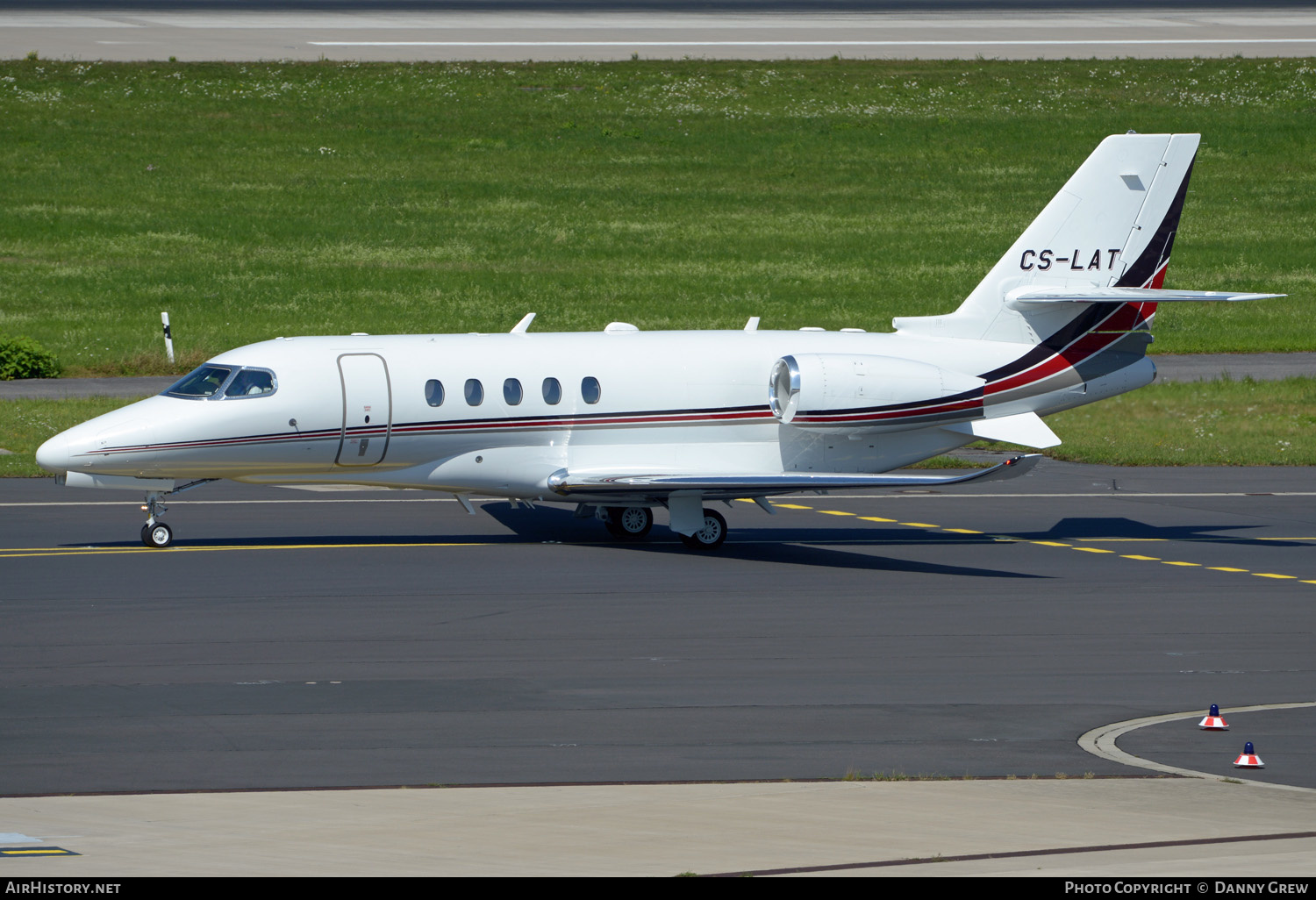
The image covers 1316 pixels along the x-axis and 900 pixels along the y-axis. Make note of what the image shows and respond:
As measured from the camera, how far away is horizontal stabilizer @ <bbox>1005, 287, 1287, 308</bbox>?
25.4 meters

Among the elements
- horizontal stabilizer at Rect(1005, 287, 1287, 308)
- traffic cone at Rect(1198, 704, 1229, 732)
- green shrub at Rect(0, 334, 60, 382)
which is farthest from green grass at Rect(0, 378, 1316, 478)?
traffic cone at Rect(1198, 704, 1229, 732)

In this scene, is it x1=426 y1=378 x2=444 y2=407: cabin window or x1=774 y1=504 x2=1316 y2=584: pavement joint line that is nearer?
x1=774 y1=504 x2=1316 y2=584: pavement joint line

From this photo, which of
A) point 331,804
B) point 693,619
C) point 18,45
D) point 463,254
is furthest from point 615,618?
point 18,45

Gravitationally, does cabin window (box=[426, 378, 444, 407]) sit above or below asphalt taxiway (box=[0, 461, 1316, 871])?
above

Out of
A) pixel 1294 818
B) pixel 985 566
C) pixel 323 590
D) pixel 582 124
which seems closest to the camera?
pixel 1294 818

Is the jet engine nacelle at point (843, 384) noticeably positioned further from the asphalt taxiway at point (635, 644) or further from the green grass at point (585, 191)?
the green grass at point (585, 191)

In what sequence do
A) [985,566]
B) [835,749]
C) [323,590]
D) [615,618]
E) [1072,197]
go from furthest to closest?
[1072,197] < [985,566] < [323,590] < [615,618] < [835,749]

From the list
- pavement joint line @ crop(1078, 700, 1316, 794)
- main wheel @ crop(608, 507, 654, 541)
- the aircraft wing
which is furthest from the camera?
main wheel @ crop(608, 507, 654, 541)

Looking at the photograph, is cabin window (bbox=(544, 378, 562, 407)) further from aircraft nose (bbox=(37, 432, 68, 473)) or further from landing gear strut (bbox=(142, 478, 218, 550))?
aircraft nose (bbox=(37, 432, 68, 473))

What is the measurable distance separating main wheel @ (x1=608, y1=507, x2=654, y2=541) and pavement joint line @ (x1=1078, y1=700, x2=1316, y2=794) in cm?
1137

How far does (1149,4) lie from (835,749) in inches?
2930

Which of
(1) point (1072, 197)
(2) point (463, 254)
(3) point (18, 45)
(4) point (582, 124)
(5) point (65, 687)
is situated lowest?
(5) point (65, 687)

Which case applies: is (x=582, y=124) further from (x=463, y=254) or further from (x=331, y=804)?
(x=331, y=804)

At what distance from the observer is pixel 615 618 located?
66.0 ft
